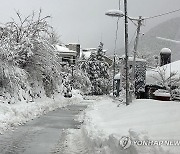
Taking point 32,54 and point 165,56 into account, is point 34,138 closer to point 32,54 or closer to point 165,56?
point 32,54

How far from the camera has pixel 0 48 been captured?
19.2 m

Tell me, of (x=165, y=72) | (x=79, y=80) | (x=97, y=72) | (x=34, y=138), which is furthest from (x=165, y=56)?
(x=97, y=72)

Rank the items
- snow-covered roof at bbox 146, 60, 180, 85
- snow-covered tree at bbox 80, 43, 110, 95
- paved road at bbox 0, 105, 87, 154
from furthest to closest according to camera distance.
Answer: snow-covered tree at bbox 80, 43, 110, 95, snow-covered roof at bbox 146, 60, 180, 85, paved road at bbox 0, 105, 87, 154

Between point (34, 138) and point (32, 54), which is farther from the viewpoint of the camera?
point (32, 54)

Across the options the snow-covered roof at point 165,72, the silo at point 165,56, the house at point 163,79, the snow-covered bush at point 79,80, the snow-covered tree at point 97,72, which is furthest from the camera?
the snow-covered tree at point 97,72

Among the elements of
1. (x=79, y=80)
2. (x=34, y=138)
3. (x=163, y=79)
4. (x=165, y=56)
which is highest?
(x=165, y=56)

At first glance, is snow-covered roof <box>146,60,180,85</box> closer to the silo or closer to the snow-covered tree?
the silo

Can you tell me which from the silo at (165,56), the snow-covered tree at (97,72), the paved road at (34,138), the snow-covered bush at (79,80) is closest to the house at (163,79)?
the silo at (165,56)

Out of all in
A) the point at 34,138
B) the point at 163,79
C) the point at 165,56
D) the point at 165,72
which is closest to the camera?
the point at 34,138

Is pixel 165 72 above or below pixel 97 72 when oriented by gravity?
below

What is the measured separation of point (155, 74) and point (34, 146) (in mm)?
14591

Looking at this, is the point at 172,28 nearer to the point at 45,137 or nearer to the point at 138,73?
the point at 45,137

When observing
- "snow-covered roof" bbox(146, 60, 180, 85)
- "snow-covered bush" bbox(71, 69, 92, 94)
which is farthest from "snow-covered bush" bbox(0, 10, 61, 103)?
"snow-covered bush" bbox(71, 69, 92, 94)

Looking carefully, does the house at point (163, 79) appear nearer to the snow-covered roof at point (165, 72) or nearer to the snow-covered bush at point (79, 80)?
the snow-covered roof at point (165, 72)
